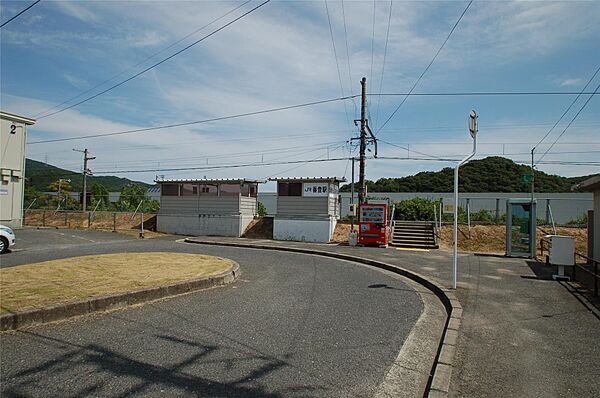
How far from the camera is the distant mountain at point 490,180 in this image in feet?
148

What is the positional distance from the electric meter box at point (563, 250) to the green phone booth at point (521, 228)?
18.9ft

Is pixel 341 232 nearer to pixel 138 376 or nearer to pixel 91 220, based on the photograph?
pixel 91 220

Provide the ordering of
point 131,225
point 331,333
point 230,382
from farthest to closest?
1. point 131,225
2. point 331,333
3. point 230,382

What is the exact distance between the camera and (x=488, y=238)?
19.8 m

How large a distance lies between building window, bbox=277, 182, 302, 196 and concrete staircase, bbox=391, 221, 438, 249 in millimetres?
6039

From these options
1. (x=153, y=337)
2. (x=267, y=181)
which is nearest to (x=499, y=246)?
(x=267, y=181)

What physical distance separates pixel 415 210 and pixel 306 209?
7107 millimetres

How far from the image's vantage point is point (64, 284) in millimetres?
7402

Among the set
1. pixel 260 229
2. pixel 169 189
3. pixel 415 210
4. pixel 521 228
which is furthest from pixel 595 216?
pixel 169 189

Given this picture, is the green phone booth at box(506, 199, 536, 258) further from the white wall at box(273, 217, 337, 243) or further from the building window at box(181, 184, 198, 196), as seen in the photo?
the building window at box(181, 184, 198, 196)

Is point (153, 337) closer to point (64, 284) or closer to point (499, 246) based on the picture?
point (64, 284)

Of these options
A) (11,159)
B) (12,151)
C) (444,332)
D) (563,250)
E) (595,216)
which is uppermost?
(12,151)

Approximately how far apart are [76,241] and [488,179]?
44.5 meters

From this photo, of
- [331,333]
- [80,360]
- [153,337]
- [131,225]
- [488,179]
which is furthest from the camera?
[488,179]
